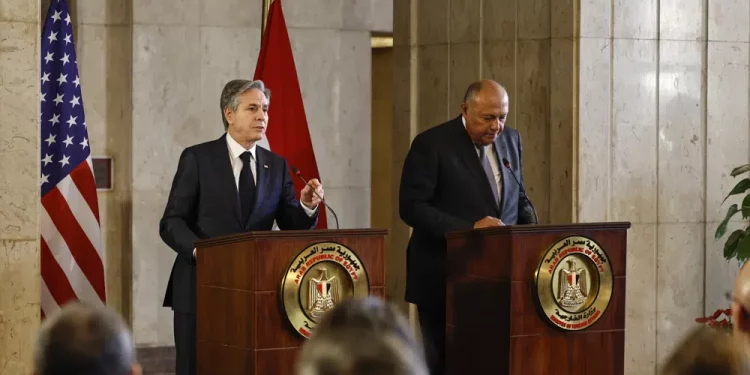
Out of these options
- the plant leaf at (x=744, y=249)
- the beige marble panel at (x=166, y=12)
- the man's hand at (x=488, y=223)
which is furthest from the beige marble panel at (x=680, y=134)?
the beige marble panel at (x=166, y=12)

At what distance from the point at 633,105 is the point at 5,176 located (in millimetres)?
3655

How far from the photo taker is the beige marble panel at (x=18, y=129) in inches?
218

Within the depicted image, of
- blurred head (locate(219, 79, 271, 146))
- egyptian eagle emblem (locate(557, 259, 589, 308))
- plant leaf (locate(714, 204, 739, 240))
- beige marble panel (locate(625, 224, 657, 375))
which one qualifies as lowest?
beige marble panel (locate(625, 224, 657, 375))

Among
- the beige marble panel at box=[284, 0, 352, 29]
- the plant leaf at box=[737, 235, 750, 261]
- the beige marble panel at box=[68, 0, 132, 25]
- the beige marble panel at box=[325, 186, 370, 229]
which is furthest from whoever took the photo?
the beige marble panel at box=[325, 186, 370, 229]

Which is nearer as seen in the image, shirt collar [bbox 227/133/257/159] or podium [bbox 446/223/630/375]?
podium [bbox 446/223/630/375]

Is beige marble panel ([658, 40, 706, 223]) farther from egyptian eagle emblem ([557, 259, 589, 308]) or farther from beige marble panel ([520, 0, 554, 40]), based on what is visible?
egyptian eagle emblem ([557, 259, 589, 308])

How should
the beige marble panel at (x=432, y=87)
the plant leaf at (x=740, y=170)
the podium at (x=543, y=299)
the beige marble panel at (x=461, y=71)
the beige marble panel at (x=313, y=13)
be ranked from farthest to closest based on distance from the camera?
1. the beige marble panel at (x=313, y=13)
2. the beige marble panel at (x=432, y=87)
3. the beige marble panel at (x=461, y=71)
4. the plant leaf at (x=740, y=170)
5. the podium at (x=543, y=299)

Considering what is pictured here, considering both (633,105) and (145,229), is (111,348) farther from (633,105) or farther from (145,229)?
(145,229)

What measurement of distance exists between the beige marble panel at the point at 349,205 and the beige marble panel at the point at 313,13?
1192mm

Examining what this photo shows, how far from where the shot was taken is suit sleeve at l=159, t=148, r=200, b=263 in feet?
15.6

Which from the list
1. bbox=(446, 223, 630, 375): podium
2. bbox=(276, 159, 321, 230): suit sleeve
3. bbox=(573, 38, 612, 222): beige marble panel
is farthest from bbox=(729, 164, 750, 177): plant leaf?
bbox=(276, 159, 321, 230): suit sleeve

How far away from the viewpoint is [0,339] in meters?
5.50

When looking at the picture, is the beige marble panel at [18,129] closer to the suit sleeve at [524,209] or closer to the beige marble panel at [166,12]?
the suit sleeve at [524,209]

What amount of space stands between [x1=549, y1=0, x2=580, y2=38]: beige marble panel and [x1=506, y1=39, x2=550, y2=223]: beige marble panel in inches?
3.7
